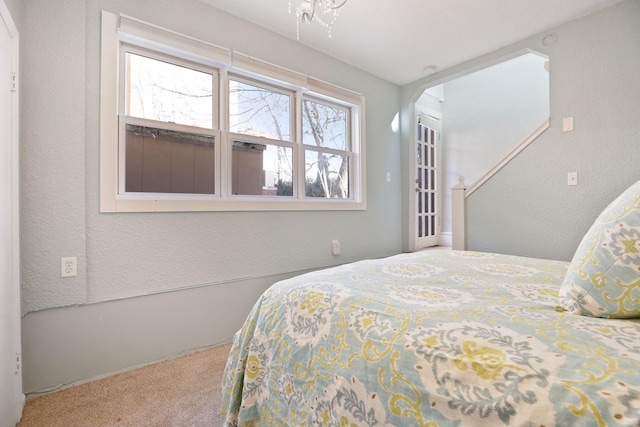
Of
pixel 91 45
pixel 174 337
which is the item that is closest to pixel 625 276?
pixel 174 337

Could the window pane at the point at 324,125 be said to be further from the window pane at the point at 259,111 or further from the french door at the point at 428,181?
the french door at the point at 428,181

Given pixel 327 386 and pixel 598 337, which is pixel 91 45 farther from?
pixel 598 337

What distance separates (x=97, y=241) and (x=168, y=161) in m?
0.66

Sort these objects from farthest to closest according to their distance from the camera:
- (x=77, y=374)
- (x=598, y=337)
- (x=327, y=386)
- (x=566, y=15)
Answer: (x=566, y=15)
(x=77, y=374)
(x=327, y=386)
(x=598, y=337)

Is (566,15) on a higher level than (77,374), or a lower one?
higher

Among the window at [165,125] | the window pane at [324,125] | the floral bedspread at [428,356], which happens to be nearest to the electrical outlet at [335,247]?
the window pane at [324,125]

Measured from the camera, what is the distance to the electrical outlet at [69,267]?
61.8 inches

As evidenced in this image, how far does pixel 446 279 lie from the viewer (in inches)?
41.8

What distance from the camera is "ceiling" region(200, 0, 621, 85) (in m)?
2.12

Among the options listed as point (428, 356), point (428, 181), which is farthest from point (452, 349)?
point (428, 181)

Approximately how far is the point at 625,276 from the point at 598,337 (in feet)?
0.55

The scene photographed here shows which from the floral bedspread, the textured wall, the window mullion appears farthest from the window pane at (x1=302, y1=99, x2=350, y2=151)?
the floral bedspread

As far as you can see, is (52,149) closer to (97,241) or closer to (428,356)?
(97,241)

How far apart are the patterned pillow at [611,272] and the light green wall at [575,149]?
6.47 ft
